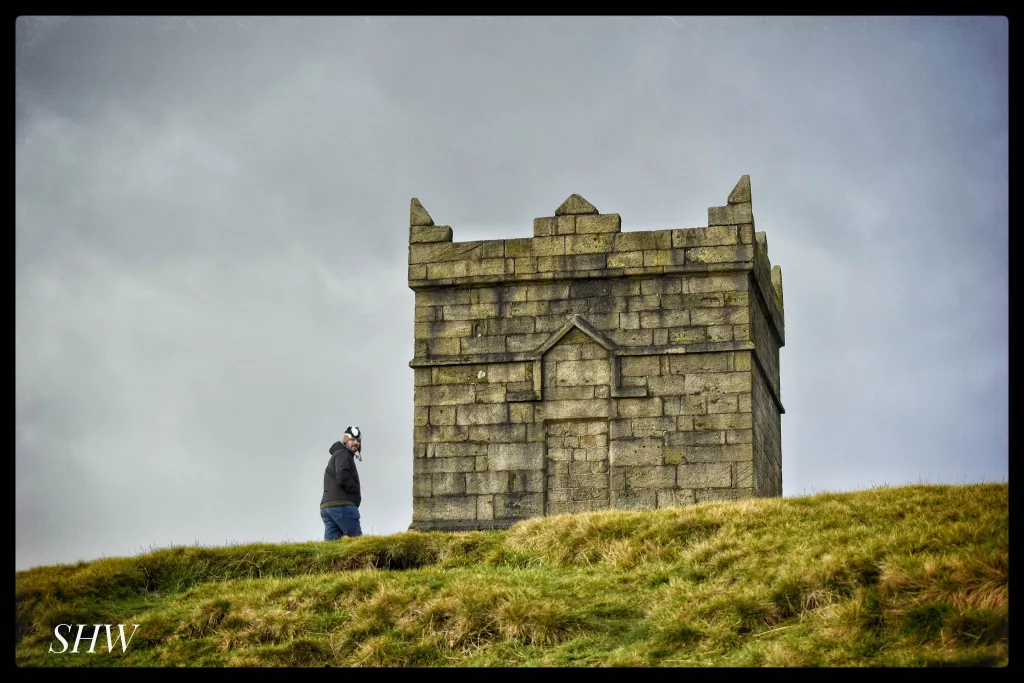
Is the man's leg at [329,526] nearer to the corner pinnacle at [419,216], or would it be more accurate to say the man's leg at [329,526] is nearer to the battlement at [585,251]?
the battlement at [585,251]

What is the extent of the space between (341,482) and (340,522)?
506mm

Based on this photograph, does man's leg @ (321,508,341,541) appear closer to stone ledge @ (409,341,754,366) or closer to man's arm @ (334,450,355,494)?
man's arm @ (334,450,355,494)

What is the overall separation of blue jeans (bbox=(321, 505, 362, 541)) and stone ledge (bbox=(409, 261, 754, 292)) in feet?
12.5

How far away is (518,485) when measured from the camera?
20125 mm

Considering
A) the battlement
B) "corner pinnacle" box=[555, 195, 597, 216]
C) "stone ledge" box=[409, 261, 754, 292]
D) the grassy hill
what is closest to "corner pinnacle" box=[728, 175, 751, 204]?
the battlement

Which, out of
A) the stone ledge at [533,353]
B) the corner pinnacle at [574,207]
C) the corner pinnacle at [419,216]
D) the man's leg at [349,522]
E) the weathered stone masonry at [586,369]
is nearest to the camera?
the man's leg at [349,522]

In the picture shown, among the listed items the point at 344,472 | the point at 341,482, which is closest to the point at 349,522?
the point at 341,482

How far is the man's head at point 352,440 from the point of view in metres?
19.2

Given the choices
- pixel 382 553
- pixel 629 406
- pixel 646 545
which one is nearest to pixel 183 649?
pixel 382 553

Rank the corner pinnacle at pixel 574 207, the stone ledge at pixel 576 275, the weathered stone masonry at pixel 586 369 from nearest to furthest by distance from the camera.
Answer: the weathered stone masonry at pixel 586 369 < the stone ledge at pixel 576 275 < the corner pinnacle at pixel 574 207

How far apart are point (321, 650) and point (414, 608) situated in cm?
97

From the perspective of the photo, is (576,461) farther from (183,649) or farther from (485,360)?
(183,649)

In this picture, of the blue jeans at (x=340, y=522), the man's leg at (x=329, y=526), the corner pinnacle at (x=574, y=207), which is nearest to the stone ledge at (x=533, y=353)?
the corner pinnacle at (x=574, y=207)

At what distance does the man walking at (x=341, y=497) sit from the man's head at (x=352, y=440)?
0.13 ft
